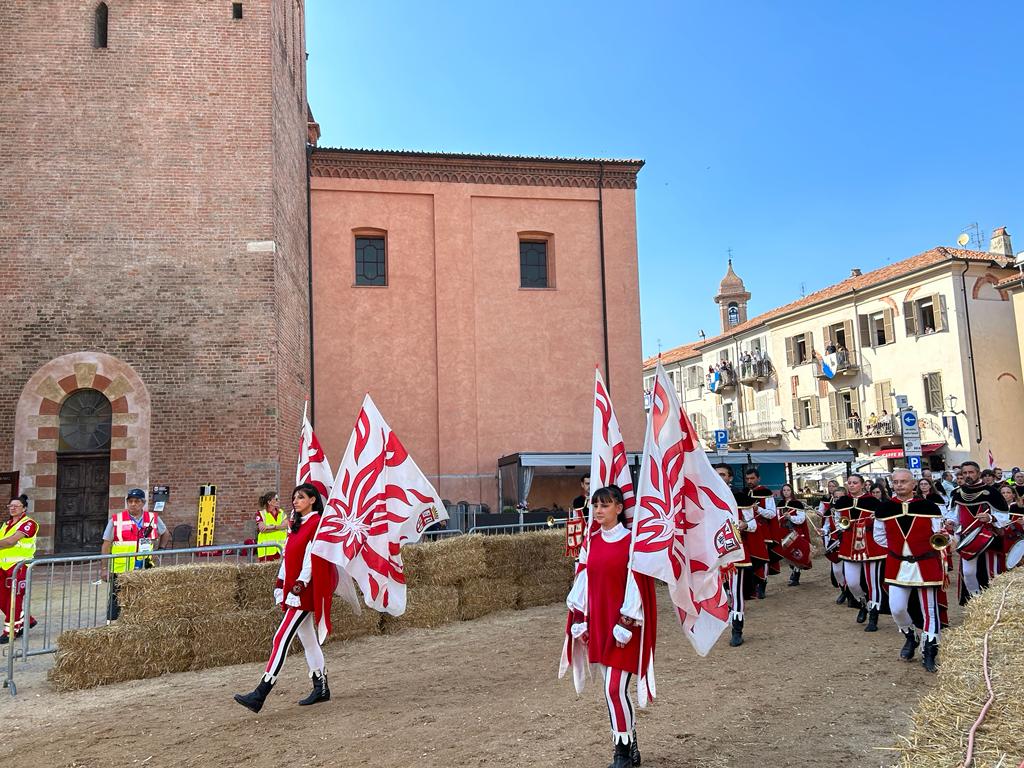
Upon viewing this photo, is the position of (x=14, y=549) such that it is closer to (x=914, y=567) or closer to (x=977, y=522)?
(x=914, y=567)

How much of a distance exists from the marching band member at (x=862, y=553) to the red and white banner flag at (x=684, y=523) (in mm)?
3383

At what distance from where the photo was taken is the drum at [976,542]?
1028cm

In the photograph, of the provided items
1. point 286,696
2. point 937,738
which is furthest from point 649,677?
point 286,696

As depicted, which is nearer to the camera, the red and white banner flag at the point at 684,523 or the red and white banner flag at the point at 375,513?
the red and white banner flag at the point at 684,523

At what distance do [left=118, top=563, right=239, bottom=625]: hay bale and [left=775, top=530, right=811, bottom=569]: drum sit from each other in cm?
823

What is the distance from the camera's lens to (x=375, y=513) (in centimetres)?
795

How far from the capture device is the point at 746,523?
10500mm

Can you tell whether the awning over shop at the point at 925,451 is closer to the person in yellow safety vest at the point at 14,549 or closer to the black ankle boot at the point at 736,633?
the black ankle boot at the point at 736,633

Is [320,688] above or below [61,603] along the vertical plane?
below

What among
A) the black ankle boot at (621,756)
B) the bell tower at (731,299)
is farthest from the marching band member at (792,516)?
the bell tower at (731,299)

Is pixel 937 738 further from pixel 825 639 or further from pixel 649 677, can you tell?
pixel 825 639

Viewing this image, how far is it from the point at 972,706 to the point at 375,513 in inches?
217

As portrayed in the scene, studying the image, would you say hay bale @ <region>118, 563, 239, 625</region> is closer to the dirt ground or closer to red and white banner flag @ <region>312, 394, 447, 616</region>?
the dirt ground

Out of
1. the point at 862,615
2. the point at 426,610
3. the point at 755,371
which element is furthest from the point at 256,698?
the point at 755,371
